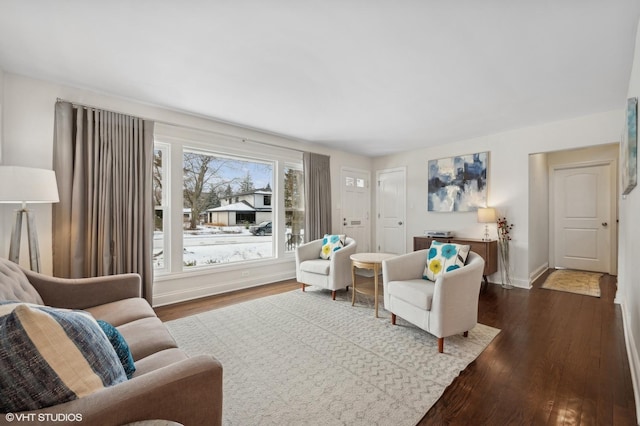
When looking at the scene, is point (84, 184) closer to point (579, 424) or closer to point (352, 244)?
point (352, 244)

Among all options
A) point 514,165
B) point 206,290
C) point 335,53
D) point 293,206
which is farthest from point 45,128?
point 514,165

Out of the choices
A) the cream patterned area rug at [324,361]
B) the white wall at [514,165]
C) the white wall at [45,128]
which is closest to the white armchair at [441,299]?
the cream patterned area rug at [324,361]

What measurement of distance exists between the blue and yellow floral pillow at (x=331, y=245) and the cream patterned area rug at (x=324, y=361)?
0.90 metres

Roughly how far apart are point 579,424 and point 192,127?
4.33 meters

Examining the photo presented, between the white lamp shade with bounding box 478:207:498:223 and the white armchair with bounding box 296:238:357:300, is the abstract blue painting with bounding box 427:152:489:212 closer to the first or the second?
the white lamp shade with bounding box 478:207:498:223

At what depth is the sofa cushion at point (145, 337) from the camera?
1320 mm

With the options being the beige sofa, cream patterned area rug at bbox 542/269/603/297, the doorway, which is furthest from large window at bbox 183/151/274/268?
the doorway

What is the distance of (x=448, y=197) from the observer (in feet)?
15.5

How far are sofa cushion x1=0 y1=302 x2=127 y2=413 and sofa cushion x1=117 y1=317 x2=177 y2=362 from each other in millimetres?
498

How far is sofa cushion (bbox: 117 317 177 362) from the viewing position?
4.33 ft

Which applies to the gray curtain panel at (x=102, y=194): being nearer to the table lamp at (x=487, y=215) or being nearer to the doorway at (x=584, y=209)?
the table lamp at (x=487, y=215)

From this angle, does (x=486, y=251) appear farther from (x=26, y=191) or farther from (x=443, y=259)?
(x=26, y=191)

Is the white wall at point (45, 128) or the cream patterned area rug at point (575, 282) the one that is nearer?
the white wall at point (45, 128)

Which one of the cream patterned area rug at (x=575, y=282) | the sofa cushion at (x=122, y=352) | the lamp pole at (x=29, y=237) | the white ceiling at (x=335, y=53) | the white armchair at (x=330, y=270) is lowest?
the cream patterned area rug at (x=575, y=282)
